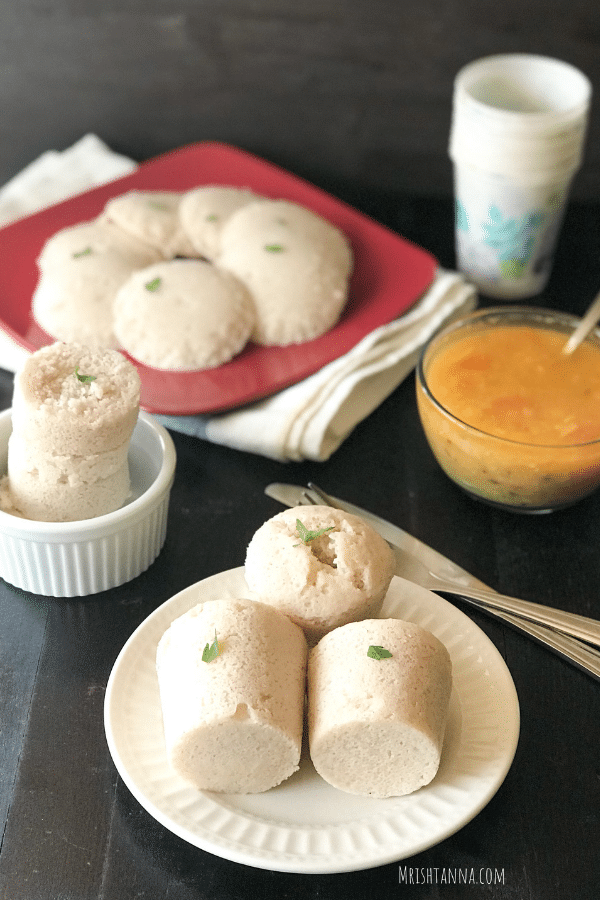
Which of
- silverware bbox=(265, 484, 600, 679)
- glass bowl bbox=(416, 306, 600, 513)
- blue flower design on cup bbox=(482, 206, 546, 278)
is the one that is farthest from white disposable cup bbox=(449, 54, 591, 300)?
silverware bbox=(265, 484, 600, 679)

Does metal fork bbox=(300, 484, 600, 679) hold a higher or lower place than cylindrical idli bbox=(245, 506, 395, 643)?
lower

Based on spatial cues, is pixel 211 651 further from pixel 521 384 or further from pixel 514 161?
pixel 514 161

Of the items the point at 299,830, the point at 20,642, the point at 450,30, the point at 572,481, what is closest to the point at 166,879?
the point at 299,830

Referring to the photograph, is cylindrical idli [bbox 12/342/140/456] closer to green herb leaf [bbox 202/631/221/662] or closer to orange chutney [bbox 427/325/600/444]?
green herb leaf [bbox 202/631/221/662]

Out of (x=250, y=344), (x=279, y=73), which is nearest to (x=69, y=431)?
(x=250, y=344)

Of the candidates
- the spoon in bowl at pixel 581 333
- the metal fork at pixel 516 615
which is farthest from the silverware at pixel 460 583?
the spoon in bowl at pixel 581 333

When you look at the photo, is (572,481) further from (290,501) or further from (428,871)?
(428,871)

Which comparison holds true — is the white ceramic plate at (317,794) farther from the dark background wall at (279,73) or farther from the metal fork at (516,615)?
the dark background wall at (279,73)
